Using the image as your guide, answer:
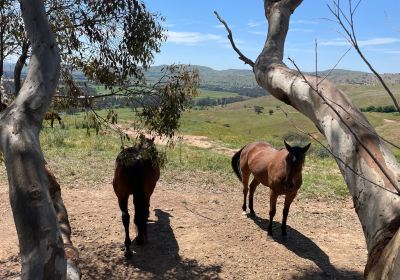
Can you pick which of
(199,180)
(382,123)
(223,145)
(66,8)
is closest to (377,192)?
(66,8)

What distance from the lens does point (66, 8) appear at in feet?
22.4

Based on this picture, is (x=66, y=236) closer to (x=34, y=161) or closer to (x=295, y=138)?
(x=34, y=161)

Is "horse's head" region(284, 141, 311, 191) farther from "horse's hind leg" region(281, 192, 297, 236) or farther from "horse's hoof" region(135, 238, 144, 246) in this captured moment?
"horse's hoof" region(135, 238, 144, 246)

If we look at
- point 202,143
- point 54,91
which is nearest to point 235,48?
point 54,91

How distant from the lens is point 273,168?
26.5 feet

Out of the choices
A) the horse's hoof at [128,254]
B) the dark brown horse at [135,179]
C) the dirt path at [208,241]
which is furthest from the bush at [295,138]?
the horse's hoof at [128,254]

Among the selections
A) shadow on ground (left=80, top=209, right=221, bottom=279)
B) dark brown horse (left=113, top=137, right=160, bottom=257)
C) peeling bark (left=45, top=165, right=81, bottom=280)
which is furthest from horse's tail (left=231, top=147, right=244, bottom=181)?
peeling bark (left=45, top=165, right=81, bottom=280)

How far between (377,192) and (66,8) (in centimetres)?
631

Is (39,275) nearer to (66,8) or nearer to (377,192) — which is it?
(377,192)

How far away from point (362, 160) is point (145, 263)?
5.52 m

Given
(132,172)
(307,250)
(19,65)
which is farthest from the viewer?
(307,250)

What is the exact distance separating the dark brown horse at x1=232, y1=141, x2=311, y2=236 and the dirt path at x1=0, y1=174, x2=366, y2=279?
687 millimetres

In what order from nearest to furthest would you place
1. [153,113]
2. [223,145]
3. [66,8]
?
[153,113] → [66,8] → [223,145]

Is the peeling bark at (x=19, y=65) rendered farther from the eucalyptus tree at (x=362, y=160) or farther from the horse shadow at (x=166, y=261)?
the eucalyptus tree at (x=362, y=160)
